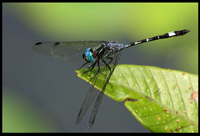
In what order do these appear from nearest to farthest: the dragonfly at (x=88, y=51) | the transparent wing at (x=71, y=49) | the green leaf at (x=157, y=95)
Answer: the green leaf at (x=157, y=95) < the dragonfly at (x=88, y=51) < the transparent wing at (x=71, y=49)

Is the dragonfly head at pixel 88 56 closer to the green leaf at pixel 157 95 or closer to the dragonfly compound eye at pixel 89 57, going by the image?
the dragonfly compound eye at pixel 89 57

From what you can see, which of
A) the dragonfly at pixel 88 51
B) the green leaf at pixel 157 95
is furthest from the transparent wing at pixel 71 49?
the green leaf at pixel 157 95

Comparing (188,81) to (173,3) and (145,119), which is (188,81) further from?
(173,3)

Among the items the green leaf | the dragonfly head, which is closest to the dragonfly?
the dragonfly head

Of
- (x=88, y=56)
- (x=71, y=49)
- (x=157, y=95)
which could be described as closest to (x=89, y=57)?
(x=88, y=56)

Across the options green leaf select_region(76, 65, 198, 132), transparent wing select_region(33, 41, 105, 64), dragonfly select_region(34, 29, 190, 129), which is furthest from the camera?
transparent wing select_region(33, 41, 105, 64)

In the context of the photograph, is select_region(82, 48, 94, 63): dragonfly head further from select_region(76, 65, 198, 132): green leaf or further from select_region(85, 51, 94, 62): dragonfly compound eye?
select_region(76, 65, 198, 132): green leaf

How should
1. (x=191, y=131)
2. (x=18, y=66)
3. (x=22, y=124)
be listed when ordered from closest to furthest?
(x=191, y=131) < (x=22, y=124) < (x=18, y=66)

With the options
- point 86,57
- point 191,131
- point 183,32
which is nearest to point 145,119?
point 191,131
